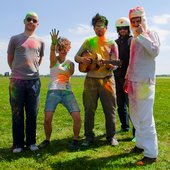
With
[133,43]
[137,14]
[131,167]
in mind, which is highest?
[137,14]

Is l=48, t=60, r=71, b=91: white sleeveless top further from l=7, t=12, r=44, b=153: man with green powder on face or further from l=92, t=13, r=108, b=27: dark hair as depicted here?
l=92, t=13, r=108, b=27: dark hair

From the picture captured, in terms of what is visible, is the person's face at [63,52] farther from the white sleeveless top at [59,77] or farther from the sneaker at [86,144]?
the sneaker at [86,144]

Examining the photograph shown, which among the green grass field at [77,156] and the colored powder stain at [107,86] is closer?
the green grass field at [77,156]

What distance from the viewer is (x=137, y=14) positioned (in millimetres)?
6754

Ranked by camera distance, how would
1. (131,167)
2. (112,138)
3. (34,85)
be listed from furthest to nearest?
(112,138), (34,85), (131,167)

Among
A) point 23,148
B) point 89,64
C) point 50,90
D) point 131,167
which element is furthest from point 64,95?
point 131,167

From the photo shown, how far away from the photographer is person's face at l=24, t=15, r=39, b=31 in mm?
7508

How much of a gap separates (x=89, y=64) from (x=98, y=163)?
2.14 meters

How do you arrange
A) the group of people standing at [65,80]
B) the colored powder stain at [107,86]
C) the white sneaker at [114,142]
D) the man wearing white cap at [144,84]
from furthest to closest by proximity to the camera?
the white sneaker at [114,142], the colored powder stain at [107,86], the group of people standing at [65,80], the man wearing white cap at [144,84]

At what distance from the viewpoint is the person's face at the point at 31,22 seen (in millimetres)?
7508

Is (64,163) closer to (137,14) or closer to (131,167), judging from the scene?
(131,167)

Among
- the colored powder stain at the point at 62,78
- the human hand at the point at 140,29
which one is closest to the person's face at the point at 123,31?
the colored powder stain at the point at 62,78

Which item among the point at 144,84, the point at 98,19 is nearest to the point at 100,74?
the point at 98,19

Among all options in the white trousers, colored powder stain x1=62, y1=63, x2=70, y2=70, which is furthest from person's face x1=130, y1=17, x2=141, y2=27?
colored powder stain x1=62, y1=63, x2=70, y2=70
